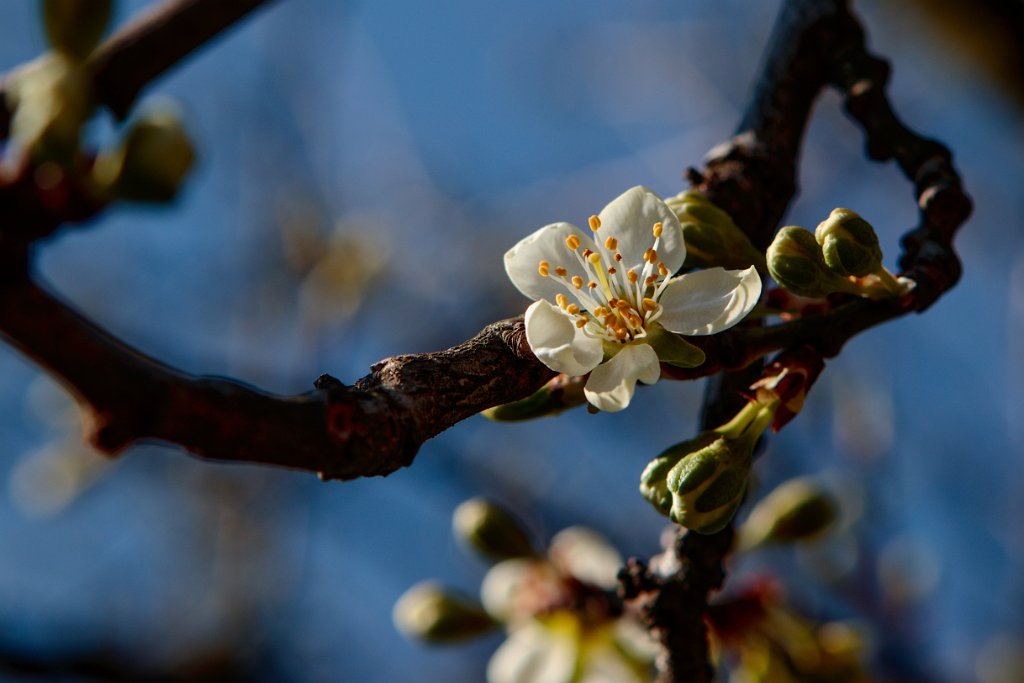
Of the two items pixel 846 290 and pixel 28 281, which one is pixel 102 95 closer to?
pixel 28 281

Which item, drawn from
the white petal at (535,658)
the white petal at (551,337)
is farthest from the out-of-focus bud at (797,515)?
the white petal at (551,337)

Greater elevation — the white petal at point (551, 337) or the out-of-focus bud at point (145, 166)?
the out-of-focus bud at point (145, 166)

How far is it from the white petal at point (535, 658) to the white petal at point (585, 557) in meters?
0.14

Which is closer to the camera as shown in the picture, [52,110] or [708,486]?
[52,110]

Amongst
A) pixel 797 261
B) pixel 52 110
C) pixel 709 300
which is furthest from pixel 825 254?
pixel 52 110

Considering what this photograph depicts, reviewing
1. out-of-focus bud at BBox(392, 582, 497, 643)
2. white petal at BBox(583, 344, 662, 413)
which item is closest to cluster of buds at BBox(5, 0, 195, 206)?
white petal at BBox(583, 344, 662, 413)

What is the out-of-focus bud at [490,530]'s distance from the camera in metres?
→ 2.05

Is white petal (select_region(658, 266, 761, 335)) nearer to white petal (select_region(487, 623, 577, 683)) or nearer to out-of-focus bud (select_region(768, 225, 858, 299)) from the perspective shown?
out-of-focus bud (select_region(768, 225, 858, 299))

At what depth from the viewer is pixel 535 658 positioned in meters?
2.16

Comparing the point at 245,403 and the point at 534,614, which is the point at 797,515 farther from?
the point at 245,403

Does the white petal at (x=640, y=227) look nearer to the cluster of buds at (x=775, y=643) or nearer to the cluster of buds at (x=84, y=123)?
the cluster of buds at (x=84, y=123)

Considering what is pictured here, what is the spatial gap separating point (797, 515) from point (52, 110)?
1515mm

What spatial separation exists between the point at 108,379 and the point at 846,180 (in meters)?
5.32

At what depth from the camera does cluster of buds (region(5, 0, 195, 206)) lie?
3.68 ft
